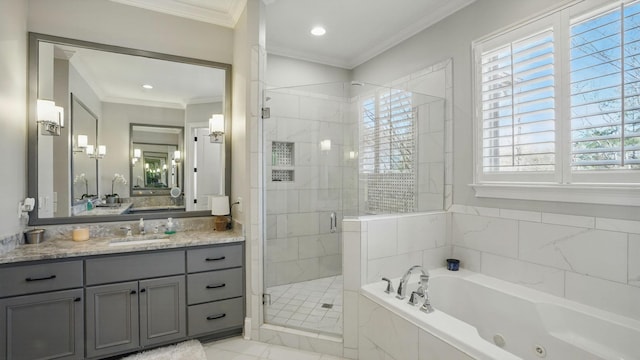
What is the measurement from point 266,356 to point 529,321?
6.07ft

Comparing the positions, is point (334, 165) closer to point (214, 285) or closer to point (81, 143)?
point (214, 285)

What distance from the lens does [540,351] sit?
179cm

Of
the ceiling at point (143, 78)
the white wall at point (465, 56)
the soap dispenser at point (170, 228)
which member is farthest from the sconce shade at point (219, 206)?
the white wall at point (465, 56)

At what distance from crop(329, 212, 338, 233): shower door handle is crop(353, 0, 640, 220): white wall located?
1.09m

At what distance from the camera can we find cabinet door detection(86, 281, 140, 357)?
204 cm

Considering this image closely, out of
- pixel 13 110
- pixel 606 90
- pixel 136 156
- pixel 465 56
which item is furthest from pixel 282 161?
pixel 606 90

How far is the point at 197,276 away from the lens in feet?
7.69

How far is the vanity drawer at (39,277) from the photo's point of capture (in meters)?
1.83

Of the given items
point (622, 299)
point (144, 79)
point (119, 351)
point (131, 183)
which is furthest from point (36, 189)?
point (622, 299)

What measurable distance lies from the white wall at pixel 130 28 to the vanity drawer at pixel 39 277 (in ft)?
5.91

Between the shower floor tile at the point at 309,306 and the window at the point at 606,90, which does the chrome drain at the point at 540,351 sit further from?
the shower floor tile at the point at 309,306

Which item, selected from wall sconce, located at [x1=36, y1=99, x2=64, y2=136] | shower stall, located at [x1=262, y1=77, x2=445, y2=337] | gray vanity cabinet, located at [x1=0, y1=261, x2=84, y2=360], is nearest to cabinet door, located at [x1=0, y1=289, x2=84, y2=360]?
gray vanity cabinet, located at [x1=0, y1=261, x2=84, y2=360]

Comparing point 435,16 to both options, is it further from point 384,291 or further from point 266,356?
point 266,356

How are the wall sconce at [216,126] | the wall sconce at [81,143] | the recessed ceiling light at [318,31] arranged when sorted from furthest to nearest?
the recessed ceiling light at [318,31] → the wall sconce at [216,126] → the wall sconce at [81,143]
